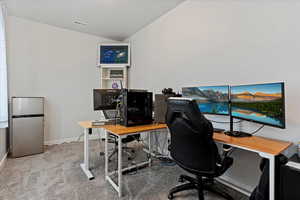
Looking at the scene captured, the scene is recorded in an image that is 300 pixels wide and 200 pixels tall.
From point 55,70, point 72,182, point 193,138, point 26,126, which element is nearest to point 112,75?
point 55,70

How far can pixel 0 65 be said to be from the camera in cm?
211

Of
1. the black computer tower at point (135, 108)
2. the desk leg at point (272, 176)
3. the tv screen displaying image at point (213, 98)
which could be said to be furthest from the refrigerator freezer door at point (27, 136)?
the desk leg at point (272, 176)

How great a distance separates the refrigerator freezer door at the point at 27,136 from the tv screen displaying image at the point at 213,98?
122 inches

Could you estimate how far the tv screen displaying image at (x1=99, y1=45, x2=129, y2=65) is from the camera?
400cm

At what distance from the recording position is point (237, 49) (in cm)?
189

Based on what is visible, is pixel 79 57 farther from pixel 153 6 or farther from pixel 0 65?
pixel 153 6

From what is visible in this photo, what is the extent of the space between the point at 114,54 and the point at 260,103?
139 inches

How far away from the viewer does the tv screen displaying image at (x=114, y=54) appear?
13.1 feet

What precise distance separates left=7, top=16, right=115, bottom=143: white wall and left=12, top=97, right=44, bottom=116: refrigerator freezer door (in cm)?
36

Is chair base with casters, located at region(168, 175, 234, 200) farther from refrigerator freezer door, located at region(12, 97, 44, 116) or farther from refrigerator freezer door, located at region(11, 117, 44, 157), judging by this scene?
refrigerator freezer door, located at region(12, 97, 44, 116)

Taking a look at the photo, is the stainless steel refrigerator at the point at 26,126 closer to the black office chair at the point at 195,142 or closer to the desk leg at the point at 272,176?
the black office chair at the point at 195,142

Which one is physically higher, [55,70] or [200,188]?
[55,70]

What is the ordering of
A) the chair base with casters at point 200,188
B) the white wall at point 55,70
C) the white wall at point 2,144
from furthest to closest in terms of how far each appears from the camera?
the white wall at point 55,70, the white wall at point 2,144, the chair base with casters at point 200,188

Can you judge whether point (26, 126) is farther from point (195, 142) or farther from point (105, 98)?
point (195, 142)
